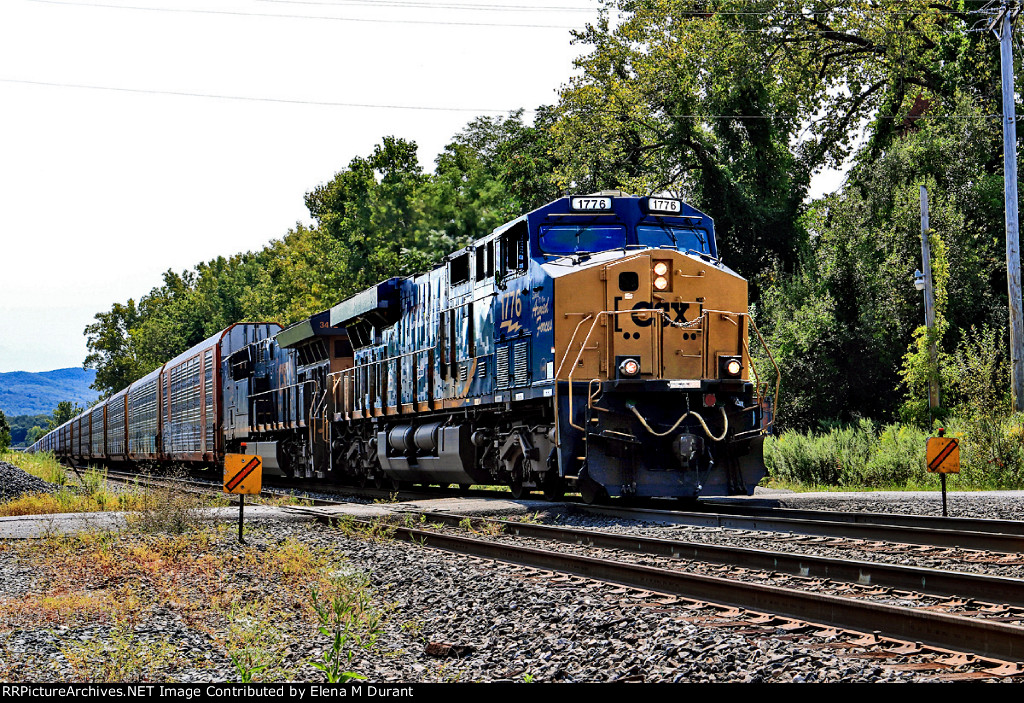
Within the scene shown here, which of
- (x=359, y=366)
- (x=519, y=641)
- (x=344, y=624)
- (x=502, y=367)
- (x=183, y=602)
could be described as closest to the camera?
(x=519, y=641)

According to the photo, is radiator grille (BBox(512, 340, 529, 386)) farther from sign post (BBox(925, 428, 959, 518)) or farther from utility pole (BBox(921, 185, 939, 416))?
utility pole (BBox(921, 185, 939, 416))

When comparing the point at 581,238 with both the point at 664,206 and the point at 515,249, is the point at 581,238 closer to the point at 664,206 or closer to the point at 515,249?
the point at 515,249

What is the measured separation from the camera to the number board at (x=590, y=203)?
14078mm

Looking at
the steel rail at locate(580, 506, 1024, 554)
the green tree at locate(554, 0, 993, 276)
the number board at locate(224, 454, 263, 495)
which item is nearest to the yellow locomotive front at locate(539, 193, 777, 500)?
the steel rail at locate(580, 506, 1024, 554)

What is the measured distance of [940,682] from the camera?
4895mm

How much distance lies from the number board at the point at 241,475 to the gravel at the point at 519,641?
3.32 metres

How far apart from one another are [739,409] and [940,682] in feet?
28.8

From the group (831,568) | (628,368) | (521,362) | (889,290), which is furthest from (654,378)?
(889,290)

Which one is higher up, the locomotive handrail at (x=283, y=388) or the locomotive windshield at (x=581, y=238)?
the locomotive windshield at (x=581, y=238)

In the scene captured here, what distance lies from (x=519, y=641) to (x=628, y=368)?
710 centimetres

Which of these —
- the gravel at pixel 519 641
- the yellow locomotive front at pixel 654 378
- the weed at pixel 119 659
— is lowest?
the gravel at pixel 519 641

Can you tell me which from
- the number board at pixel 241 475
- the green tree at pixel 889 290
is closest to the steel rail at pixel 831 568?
the number board at pixel 241 475

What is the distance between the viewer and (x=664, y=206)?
47.1 feet

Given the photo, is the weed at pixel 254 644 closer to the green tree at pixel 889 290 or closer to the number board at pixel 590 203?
the number board at pixel 590 203
